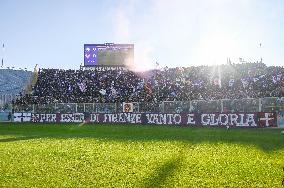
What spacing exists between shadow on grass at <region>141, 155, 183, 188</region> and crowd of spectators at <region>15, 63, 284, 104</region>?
34253mm

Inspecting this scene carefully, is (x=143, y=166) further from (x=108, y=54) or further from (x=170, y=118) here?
(x=108, y=54)

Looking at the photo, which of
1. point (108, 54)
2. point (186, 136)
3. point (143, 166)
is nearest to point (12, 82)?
point (108, 54)

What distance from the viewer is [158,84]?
198 feet

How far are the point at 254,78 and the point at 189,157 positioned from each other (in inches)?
1508

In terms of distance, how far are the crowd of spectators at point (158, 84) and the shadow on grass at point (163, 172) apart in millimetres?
34253

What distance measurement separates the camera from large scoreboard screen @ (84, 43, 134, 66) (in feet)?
218

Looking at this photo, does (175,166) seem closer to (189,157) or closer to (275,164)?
(189,157)

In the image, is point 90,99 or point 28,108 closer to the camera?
point 28,108

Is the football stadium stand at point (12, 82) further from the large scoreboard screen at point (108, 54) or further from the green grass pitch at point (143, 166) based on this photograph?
the green grass pitch at point (143, 166)

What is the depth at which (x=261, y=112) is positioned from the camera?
3672 centimetres

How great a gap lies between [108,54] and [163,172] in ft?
176

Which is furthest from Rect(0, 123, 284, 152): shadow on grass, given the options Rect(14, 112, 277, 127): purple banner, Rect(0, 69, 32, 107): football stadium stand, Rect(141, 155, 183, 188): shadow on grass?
Rect(0, 69, 32, 107): football stadium stand

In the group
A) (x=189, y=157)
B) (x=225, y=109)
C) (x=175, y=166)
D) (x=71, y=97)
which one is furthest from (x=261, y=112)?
(x=71, y=97)

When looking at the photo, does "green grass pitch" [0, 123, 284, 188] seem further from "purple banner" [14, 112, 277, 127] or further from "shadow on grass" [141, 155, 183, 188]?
"purple banner" [14, 112, 277, 127]
